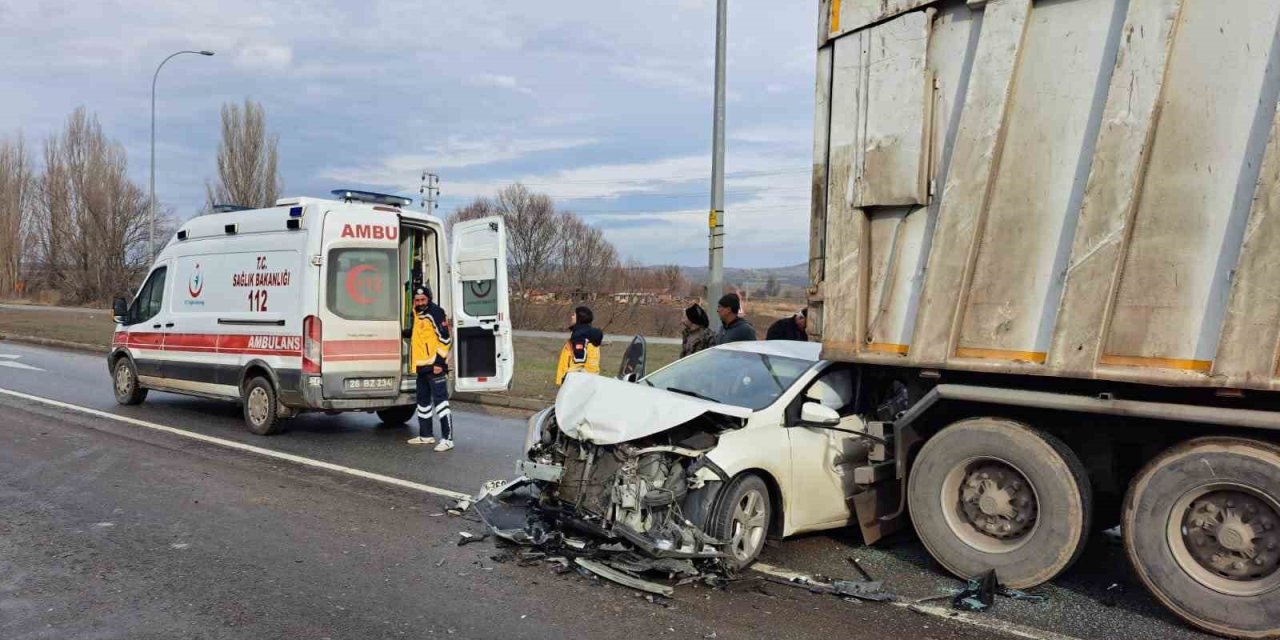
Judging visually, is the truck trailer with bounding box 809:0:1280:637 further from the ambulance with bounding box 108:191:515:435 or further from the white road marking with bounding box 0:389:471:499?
the ambulance with bounding box 108:191:515:435

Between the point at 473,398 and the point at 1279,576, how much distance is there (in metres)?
10.3

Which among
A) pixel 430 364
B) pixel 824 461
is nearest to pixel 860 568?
pixel 824 461

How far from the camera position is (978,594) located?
187 inches

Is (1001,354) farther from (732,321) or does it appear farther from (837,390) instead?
(732,321)

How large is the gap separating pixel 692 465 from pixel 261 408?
6.21m

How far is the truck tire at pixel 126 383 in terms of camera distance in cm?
1156

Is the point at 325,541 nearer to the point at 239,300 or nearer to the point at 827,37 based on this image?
the point at 827,37

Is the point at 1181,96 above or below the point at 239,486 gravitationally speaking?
above

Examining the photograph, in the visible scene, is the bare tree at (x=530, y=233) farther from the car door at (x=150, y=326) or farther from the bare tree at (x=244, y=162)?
the car door at (x=150, y=326)

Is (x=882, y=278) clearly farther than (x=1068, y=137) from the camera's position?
Yes

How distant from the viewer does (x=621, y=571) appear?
4.91m

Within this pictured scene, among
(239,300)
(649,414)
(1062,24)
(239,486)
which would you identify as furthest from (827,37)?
(239,300)

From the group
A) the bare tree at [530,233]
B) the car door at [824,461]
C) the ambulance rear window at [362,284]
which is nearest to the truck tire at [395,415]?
the ambulance rear window at [362,284]

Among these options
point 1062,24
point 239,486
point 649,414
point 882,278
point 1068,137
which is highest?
point 1062,24
